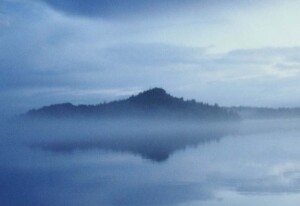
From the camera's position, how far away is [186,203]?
905 cm

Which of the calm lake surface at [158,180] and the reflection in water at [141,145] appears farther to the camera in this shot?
the reflection in water at [141,145]

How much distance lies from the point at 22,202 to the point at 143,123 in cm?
4194

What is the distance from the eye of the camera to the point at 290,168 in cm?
1212

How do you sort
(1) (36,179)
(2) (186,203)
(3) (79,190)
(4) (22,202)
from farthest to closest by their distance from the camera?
(1) (36,179)
(3) (79,190)
(4) (22,202)
(2) (186,203)

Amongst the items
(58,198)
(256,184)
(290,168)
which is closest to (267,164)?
(290,168)

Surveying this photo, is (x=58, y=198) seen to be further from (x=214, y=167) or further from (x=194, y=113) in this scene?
(x=194, y=113)

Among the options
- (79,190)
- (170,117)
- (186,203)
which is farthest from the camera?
(170,117)

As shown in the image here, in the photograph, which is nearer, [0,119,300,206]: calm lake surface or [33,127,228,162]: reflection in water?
[0,119,300,206]: calm lake surface

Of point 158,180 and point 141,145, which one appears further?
point 141,145

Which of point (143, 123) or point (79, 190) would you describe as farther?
point (143, 123)

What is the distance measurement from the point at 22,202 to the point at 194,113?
1561 inches

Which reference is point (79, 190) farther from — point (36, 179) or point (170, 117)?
point (170, 117)

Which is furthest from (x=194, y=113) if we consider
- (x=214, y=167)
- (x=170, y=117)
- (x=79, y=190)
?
(x=79, y=190)

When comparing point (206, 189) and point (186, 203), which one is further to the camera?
point (206, 189)
